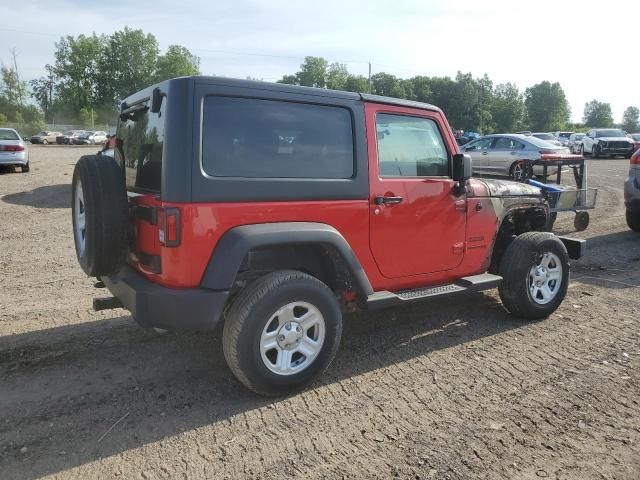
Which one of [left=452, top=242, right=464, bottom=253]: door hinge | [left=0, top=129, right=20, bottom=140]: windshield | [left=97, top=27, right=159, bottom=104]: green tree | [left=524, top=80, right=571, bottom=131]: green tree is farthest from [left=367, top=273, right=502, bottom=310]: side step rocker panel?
[left=524, top=80, right=571, bottom=131]: green tree

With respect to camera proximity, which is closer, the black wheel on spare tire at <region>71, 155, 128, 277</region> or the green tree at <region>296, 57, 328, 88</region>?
the black wheel on spare tire at <region>71, 155, 128, 277</region>

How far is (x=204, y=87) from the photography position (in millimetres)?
3014

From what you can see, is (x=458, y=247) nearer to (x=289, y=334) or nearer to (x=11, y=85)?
(x=289, y=334)

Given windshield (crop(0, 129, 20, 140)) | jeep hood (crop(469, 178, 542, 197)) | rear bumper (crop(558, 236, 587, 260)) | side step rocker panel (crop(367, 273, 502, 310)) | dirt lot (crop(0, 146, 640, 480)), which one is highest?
windshield (crop(0, 129, 20, 140))

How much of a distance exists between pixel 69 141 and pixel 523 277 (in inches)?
2268

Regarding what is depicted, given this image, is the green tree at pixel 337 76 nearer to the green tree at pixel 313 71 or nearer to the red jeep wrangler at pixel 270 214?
the green tree at pixel 313 71

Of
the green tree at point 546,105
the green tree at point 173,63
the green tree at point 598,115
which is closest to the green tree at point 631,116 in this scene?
the green tree at point 598,115

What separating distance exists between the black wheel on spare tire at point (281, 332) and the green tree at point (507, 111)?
324 ft

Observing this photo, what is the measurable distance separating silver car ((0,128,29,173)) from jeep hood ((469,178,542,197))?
15.0 m

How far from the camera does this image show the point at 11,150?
49.5 ft

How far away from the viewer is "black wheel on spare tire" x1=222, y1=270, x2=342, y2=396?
3094mm

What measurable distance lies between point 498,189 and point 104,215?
335cm

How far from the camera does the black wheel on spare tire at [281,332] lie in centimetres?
309

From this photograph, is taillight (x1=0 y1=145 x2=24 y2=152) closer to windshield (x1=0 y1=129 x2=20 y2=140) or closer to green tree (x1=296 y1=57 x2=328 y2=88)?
windshield (x1=0 y1=129 x2=20 y2=140)
